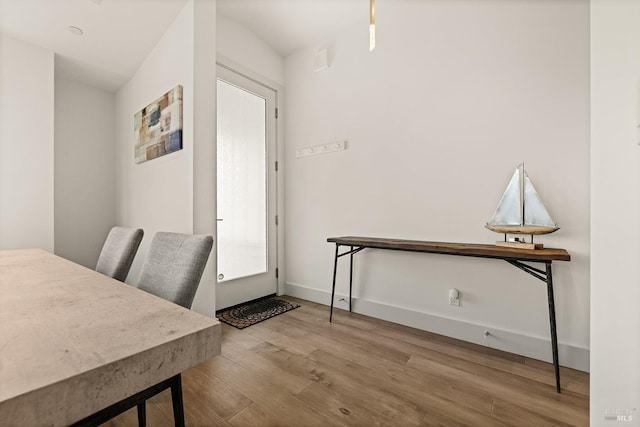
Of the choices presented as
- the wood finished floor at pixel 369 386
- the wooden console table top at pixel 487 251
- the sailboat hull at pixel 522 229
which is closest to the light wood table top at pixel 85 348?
the wood finished floor at pixel 369 386

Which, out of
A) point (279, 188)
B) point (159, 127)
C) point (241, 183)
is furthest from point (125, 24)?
point (279, 188)

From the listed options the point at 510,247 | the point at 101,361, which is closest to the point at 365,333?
the point at 510,247

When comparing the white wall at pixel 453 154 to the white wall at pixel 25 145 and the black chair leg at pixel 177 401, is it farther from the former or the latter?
the white wall at pixel 25 145

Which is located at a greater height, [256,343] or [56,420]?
[56,420]

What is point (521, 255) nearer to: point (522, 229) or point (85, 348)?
point (522, 229)

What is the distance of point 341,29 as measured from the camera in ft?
9.50

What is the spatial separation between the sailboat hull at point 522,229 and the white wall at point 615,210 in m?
0.92

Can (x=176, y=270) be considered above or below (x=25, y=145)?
below

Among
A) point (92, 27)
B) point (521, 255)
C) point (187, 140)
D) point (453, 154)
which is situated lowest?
point (521, 255)

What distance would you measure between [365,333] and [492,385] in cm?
92

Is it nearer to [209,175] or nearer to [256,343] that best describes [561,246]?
[256,343]

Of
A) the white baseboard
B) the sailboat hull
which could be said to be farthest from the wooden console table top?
the white baseboard

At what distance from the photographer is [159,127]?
261cm

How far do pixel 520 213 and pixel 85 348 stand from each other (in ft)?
7.36
